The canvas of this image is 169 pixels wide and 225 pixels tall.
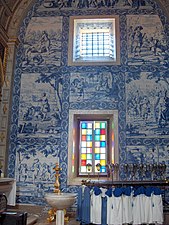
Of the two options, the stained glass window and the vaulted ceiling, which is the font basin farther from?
the vaulted ceiling

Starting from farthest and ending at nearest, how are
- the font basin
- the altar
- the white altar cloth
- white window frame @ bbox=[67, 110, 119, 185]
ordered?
white window frame @ bbox=[67, 110, 119, 185] → the white altar cloth → the font basin → the altar

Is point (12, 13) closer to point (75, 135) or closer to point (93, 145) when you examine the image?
point (75, 135)

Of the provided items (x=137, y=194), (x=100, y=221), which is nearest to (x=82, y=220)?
(x=100, y=221)

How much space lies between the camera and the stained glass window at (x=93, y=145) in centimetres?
896

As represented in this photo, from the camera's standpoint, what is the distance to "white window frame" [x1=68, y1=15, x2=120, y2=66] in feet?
31.0

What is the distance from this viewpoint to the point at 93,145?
903cm

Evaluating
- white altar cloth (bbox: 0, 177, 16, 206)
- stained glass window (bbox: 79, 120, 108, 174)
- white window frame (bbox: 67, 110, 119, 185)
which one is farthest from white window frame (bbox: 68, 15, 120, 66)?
white altar cloth (bbox: 0, 177, 16, 206)

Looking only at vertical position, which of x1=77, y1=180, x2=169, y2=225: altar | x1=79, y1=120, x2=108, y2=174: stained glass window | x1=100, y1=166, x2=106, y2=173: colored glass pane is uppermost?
x1=79, y1=120, x2=108, y2=174: stained glass window

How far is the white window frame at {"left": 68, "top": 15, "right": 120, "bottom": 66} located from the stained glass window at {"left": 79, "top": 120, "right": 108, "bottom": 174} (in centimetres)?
195

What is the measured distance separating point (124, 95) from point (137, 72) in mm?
846

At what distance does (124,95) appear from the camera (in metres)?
9.08

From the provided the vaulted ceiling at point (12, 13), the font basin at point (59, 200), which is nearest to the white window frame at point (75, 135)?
the font basin at point (59, 200)

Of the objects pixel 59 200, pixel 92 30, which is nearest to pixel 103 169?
pixel 59 200

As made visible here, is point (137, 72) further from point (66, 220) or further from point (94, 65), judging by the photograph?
point (66, 220)
